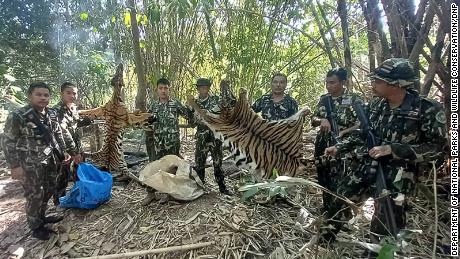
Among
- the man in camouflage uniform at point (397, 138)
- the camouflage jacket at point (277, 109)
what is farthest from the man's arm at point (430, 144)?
the camouflage jacket at point (277, 109)

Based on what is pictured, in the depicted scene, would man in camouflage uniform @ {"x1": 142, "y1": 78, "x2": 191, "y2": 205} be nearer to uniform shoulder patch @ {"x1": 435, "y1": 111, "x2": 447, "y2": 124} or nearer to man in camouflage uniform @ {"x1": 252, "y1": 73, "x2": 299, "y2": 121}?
man in camouflage uniform @ {"x1": 252, "y1": 73, "x2": 299, "y2": 121}

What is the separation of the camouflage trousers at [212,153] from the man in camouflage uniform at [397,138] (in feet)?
5.18

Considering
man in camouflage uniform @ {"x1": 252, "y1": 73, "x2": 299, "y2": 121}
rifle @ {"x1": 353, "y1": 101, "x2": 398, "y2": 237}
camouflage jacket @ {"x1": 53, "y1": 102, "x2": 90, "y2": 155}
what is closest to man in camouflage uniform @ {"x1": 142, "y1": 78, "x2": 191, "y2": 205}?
camouflage jacket @ {"x1": 53, "y1": 102, "x2": 90, "y2": 155}

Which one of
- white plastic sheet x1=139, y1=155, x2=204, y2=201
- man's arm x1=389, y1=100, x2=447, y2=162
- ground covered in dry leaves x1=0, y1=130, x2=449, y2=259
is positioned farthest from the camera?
white plastic sheet x1=139, y1=155, x2=204, y2=201

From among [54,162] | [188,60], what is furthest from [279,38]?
[54,162]

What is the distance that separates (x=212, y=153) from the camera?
12.4ft

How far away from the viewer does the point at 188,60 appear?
203 inches

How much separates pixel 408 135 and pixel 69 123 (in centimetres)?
351

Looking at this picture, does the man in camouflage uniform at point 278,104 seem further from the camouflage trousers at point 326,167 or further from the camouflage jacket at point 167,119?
the camouflage jacket at point 167,119

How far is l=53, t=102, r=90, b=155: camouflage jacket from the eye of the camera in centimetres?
364

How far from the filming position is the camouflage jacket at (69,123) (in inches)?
143

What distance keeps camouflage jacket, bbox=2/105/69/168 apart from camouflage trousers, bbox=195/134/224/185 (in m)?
1.57

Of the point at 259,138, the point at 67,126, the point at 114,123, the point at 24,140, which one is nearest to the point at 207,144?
the point at 114,123

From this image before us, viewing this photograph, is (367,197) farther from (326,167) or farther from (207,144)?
(207,144)
